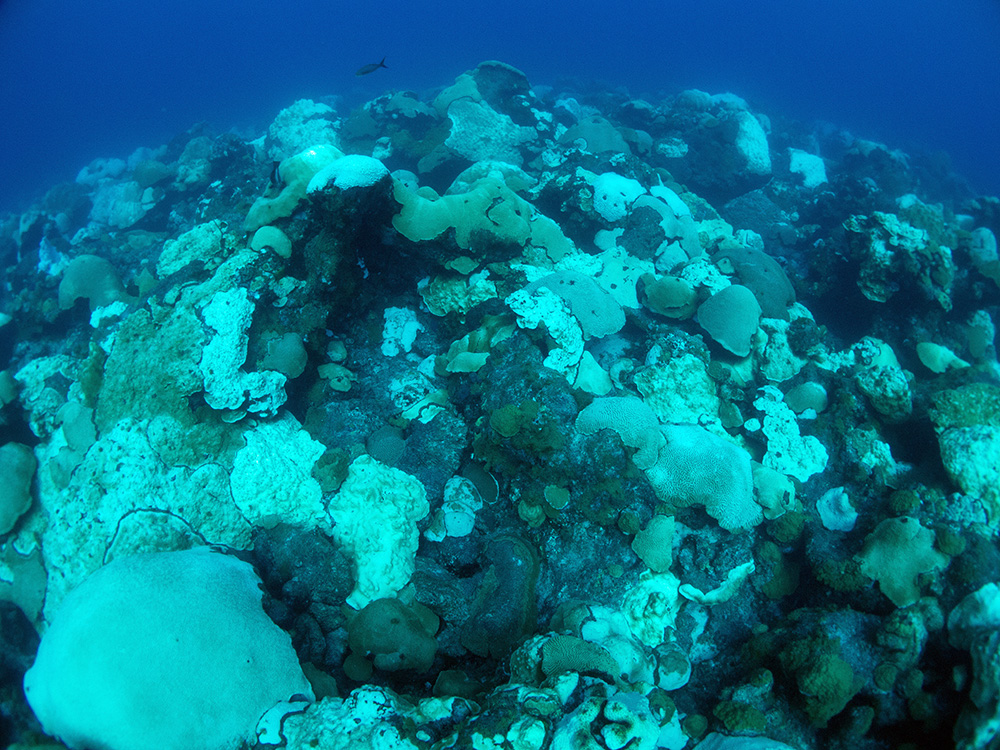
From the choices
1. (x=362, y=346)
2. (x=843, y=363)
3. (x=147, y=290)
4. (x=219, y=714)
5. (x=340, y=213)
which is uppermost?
(x=340, y=213)

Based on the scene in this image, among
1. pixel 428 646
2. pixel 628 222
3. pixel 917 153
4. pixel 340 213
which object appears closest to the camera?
pixel 428 646

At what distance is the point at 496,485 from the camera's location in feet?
16.8

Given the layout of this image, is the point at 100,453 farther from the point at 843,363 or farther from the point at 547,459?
the point at 843,363

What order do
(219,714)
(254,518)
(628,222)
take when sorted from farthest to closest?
(628,222) → (254,518) → (219,714)

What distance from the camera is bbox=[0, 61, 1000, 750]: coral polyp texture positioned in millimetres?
3598

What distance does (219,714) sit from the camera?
11.8ft

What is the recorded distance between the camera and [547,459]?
15.4ft

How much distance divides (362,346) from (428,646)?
13.0 feet

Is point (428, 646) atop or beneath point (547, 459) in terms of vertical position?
beneath

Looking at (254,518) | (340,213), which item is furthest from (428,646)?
(340,213)

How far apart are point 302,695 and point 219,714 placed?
2.05 ft

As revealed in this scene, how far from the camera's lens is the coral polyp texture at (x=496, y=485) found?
3598 millimetres

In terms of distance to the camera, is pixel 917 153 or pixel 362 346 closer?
pixel 362 346

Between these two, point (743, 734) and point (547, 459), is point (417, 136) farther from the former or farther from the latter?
point (743, 734)
